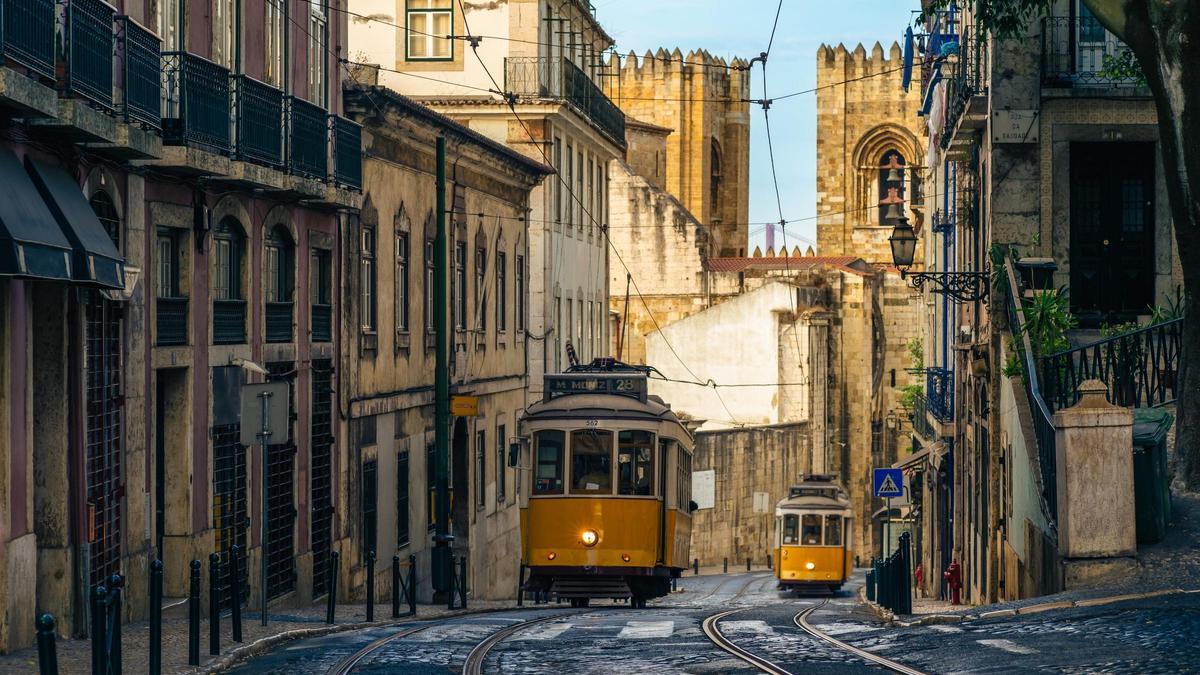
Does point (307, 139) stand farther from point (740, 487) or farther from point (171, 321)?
point (740, 487)

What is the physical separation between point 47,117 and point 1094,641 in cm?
891

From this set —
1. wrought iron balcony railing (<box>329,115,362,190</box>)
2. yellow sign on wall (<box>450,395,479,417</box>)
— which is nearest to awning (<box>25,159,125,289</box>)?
wrought iron balcony railing (<box>329,115,362,190</box>)

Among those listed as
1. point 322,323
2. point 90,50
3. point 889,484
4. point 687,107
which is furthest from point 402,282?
point 687,107

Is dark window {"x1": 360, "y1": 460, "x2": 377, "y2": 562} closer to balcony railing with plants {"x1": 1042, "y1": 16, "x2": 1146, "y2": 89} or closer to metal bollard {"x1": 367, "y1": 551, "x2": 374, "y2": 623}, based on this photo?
metal bollard {"x1": 367, "y1": 551, "x2": 374, "y2": 623}

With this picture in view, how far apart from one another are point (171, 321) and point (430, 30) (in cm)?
2155

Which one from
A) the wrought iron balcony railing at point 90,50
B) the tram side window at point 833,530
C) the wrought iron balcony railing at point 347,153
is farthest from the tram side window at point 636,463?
the tram side window at point 833,530

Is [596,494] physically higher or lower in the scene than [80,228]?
lower

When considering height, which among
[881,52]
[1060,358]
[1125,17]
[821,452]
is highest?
[881,52]

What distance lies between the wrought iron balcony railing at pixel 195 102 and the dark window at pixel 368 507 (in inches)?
325

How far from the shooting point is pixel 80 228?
15477 millimetres

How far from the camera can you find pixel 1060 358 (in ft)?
67.7

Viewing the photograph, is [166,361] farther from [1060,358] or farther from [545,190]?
[545,190]

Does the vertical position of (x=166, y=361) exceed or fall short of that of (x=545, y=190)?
it falls short

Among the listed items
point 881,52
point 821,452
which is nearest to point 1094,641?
point 821,452
